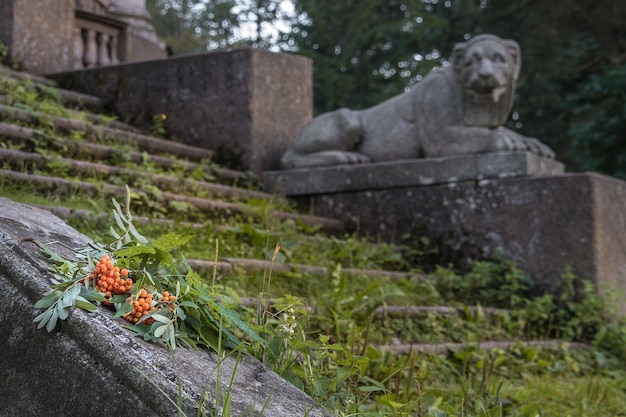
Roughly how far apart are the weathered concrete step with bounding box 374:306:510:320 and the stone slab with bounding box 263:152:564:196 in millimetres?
1234

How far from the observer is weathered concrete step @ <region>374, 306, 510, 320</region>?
14.8 ft

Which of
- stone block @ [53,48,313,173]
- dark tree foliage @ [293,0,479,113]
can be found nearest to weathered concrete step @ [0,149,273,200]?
stone block @ [53,48,313,173]

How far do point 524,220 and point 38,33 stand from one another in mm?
5225

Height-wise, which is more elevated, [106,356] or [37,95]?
[37,95]

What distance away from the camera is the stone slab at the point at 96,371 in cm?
191

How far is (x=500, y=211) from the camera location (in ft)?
19.7

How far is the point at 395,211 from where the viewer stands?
646cm

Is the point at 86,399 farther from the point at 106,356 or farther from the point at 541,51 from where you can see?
the point at 541,51

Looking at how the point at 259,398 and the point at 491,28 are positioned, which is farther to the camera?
the point at 491,28

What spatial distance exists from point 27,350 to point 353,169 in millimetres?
4661

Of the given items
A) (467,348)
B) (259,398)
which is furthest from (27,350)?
(467,348)

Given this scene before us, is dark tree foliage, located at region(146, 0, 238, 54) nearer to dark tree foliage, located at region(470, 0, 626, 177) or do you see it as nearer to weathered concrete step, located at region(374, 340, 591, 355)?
dark tree foliage, located at region(470, 0, 626, 177)

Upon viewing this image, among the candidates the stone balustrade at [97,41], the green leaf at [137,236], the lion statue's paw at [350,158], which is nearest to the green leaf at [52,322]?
the green leaf at [137,236]

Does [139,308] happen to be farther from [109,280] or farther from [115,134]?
[115,134]
